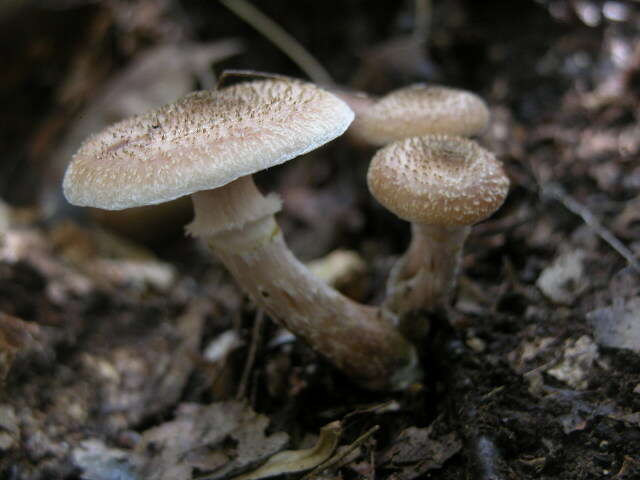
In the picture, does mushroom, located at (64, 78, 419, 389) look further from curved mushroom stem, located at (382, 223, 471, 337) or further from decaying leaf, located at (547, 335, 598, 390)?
decaying leaf, located at (547, 335, 598, 390)

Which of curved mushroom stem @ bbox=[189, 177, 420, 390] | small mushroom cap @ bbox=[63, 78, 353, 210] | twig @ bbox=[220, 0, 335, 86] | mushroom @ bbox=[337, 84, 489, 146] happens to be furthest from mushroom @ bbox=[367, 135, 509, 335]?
twig @ bbox=[220, 0, 335, 86]

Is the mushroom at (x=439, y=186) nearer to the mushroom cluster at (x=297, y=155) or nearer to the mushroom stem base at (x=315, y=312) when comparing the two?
the mushroom cluster at (x=297, y=155)

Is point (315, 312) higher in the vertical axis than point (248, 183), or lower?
lower

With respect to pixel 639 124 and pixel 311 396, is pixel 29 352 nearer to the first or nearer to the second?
pixel 311 396

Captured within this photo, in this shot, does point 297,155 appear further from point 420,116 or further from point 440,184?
point 420,116

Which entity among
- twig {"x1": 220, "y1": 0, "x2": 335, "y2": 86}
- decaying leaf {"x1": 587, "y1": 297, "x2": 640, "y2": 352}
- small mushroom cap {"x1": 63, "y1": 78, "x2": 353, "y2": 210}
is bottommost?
decaying leaf {"x1": 587, "y1": 297, "x2": 640, "y2": 352}

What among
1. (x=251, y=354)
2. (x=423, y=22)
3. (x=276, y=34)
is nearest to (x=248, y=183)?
(x=251, y=354)

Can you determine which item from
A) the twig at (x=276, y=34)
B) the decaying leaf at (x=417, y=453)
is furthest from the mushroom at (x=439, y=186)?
the twig at (x=276, y=34)
